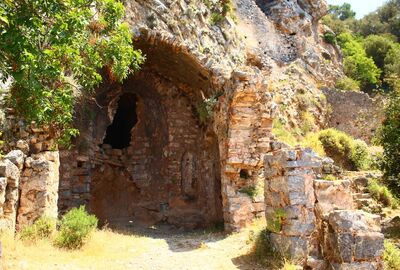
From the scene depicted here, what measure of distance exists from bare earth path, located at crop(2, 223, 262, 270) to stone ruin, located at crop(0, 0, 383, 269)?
757mm

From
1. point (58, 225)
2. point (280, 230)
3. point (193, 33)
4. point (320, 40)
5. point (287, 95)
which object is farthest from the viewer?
point (320, 40)

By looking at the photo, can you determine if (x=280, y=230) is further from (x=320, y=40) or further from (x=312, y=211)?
(x=320, y=40)

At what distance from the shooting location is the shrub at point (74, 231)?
298 inches

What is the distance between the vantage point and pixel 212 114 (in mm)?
11445

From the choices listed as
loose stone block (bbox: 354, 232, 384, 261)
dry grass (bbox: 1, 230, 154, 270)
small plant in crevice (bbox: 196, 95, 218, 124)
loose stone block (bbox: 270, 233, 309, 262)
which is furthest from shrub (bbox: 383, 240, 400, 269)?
small plant in crevice (bbox: 196, 95, 218, 124)

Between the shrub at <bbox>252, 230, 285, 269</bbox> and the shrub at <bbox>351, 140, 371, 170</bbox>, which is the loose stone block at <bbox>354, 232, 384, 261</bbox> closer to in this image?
the shrub at <bbox>252, 230, 285, 269</bbox>

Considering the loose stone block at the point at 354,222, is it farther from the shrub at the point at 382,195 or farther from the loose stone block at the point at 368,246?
the shrub at the point at 382,195

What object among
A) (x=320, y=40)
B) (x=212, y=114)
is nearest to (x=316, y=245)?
(x=212, y=114)

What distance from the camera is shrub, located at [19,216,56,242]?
7.42 meters

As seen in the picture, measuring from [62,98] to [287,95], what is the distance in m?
15.1

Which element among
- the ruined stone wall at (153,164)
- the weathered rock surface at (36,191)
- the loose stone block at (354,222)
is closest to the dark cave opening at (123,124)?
the ruined stone wall at (153,164)

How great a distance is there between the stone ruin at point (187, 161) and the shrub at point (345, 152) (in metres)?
3.54

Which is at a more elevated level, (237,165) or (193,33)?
(193,33)

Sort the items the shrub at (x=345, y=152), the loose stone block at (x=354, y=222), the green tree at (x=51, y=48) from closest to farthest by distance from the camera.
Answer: the green tree at (x=51, y=48), the loose stone block at (x=354, y=222), the shrub at (x=345, y=152)
